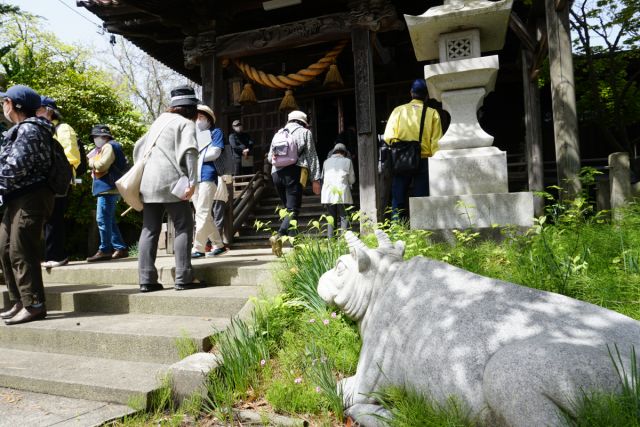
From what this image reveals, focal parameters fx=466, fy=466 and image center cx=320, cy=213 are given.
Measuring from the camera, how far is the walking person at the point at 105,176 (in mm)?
6113

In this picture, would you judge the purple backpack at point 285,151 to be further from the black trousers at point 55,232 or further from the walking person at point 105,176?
the black trousers at point 55,232

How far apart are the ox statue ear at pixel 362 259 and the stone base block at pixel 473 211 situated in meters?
1.74

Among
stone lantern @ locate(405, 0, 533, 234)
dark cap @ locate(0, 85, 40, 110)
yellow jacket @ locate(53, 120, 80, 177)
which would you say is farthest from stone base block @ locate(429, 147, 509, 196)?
yellow jacket @ locate(53, 120, 80, 177)

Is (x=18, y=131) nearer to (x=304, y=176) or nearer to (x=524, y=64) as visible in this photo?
(x=304, y=176)

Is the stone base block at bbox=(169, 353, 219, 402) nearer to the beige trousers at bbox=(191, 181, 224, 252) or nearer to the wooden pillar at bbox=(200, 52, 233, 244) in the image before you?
the beige trousers at bbox=(191, 181, 224, 252)

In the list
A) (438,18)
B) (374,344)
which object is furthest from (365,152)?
(374,344)

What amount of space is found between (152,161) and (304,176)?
6.16ft

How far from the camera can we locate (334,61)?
8.86 m

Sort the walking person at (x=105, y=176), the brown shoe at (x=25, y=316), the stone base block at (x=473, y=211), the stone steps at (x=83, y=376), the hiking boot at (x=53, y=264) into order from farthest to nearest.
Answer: the walking person at (x=105, y=176) → the hiking boot at (x=53, y=264) → the stone base block at (x=473, y=211) → the brown shoe at (x=25, y=316) → the stone steps at (x=83, y=376)

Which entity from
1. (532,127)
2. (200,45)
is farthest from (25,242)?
(532,127)

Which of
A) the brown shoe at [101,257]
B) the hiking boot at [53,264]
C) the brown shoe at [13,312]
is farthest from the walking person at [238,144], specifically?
the brown shoe at [13,312]

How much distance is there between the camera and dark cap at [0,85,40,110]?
398 centimetres

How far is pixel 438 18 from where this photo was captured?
4.38 metres

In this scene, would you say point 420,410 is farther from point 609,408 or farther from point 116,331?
point 116,331
